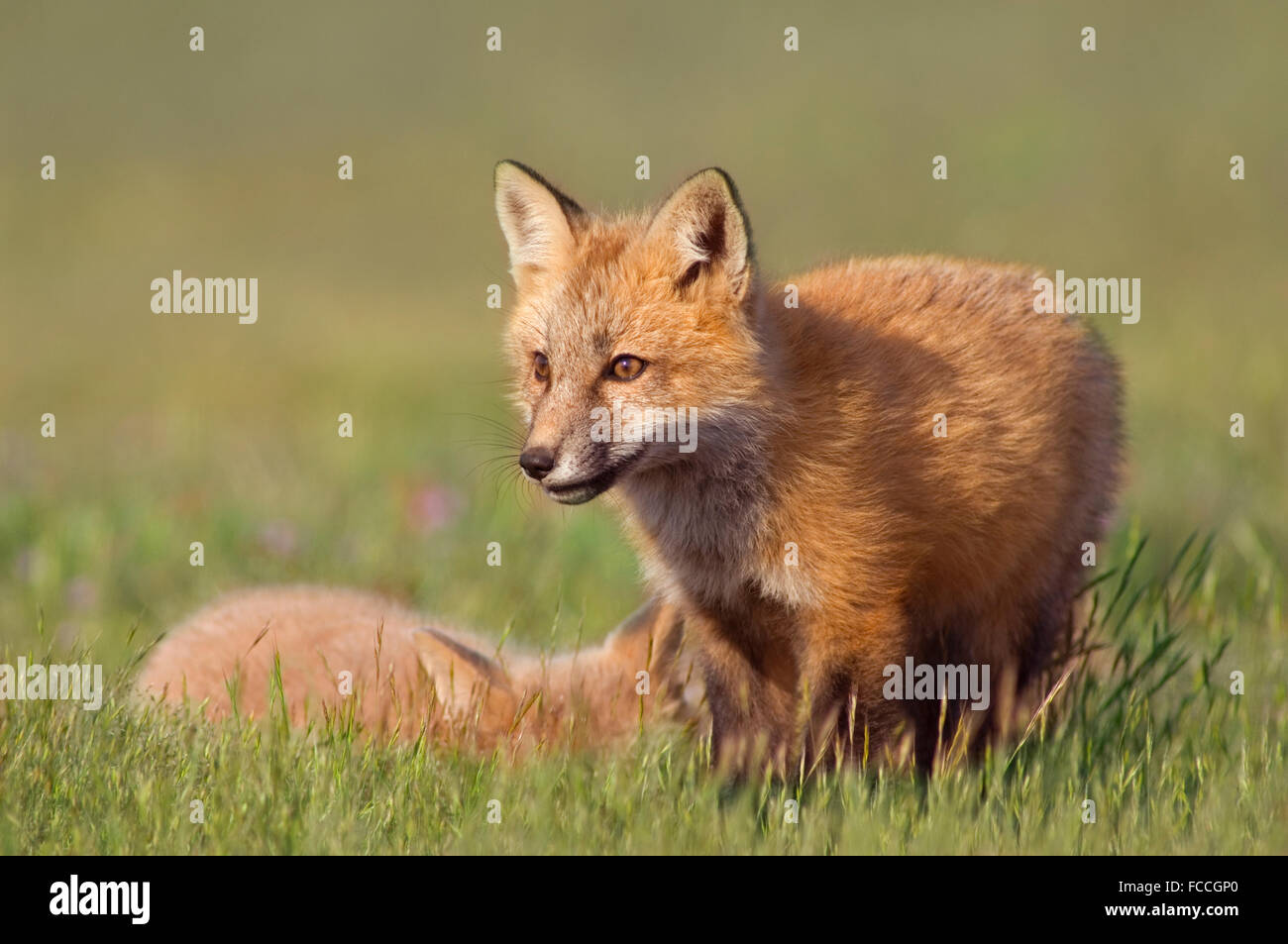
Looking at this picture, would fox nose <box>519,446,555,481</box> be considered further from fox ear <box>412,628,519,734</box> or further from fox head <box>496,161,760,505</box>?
fox ear <box>412,628,519,734</box>

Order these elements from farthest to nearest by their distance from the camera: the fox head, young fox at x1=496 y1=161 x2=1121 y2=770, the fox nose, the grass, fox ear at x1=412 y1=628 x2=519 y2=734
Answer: fox ear at x1=412 y1=628 x2=519 y2=734, young fox at x1=496 y1=161 x2=1121 y2=770, the fox head, the fox nose, the grass

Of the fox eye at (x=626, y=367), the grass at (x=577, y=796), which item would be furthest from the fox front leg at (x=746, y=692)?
the fox eye at (x=626, y=367)

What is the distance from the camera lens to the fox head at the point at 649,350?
4.68m

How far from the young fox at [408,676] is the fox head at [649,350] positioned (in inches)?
33.8

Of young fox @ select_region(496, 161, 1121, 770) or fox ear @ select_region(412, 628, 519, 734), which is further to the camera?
fox ear @ select_region(412, 628, 519, 734)

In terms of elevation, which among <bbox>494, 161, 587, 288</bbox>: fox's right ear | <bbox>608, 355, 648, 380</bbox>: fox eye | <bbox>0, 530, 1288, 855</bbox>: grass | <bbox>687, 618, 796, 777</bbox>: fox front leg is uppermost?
<bbox>494, 161, 587, 288</bbox>: fox's right ear

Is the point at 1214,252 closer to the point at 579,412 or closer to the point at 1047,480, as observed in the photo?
the point at 1047,480

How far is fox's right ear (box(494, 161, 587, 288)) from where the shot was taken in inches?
211

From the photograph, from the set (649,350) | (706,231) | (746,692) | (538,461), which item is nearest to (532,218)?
(706,231)

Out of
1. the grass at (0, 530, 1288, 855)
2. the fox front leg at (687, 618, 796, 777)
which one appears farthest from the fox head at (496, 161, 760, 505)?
the grass at (0, 530, 1288, 855)

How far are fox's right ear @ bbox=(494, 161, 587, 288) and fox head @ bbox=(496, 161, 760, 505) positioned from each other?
0.77 ft

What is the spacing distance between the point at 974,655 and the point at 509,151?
727 inches

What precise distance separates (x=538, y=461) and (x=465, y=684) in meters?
1.00
